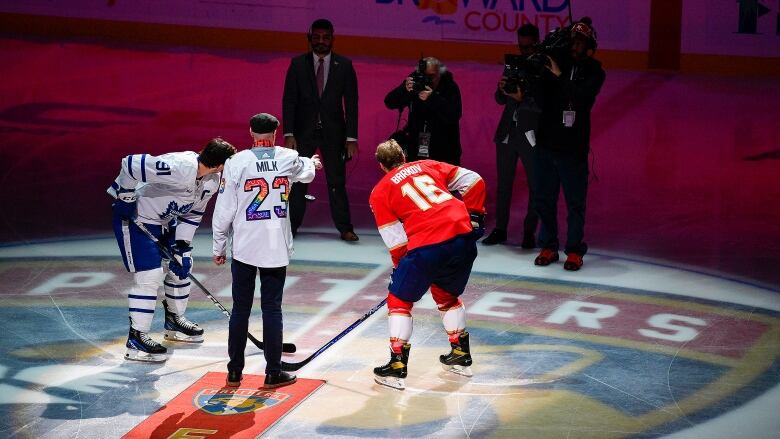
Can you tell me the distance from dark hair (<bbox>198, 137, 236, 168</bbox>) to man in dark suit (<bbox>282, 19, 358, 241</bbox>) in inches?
Result: 98.6

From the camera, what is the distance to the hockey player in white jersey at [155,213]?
606 centimetres

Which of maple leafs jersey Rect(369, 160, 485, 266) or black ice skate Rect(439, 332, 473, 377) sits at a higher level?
maple leafs jersey Rect(369, 160, 485, 266)

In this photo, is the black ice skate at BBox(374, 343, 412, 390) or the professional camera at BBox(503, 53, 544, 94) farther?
the professional camera at BBox(503, 53, 544, 94)

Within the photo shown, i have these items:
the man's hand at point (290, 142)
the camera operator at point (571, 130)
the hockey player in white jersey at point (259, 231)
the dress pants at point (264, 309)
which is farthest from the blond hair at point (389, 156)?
the man's hand at point (290, 142)

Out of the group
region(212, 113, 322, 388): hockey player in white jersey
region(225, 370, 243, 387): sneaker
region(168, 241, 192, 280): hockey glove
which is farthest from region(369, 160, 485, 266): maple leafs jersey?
region(168, 241, 192, 280): hockey glove

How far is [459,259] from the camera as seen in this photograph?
A: 18.9 feet

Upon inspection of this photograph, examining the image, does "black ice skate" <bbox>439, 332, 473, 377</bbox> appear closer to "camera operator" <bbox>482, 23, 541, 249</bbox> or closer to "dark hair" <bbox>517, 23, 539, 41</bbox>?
"camera operator" <bbox>482, 23, 541, 249</bbox>

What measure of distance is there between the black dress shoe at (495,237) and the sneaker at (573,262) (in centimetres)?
76

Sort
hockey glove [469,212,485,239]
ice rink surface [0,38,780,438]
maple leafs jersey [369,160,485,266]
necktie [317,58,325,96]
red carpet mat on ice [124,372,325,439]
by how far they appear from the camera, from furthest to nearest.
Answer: necktie [317,58,325,96]
hockey glove [469,212,485,239]
maple leafs jersey [369,160,485,266]
ice rink surface [0,38,780,438]
red carpet mat on ice [124,372,325,439]

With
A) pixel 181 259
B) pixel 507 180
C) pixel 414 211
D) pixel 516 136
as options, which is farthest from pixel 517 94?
pixel 181 259

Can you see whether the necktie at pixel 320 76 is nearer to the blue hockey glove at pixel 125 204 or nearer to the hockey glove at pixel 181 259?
the hockey glove at pixel 181 259

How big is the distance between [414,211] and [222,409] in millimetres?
1303

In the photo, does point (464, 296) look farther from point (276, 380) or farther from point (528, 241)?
point (276, 380)

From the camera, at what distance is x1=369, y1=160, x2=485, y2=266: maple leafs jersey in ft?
18.8
